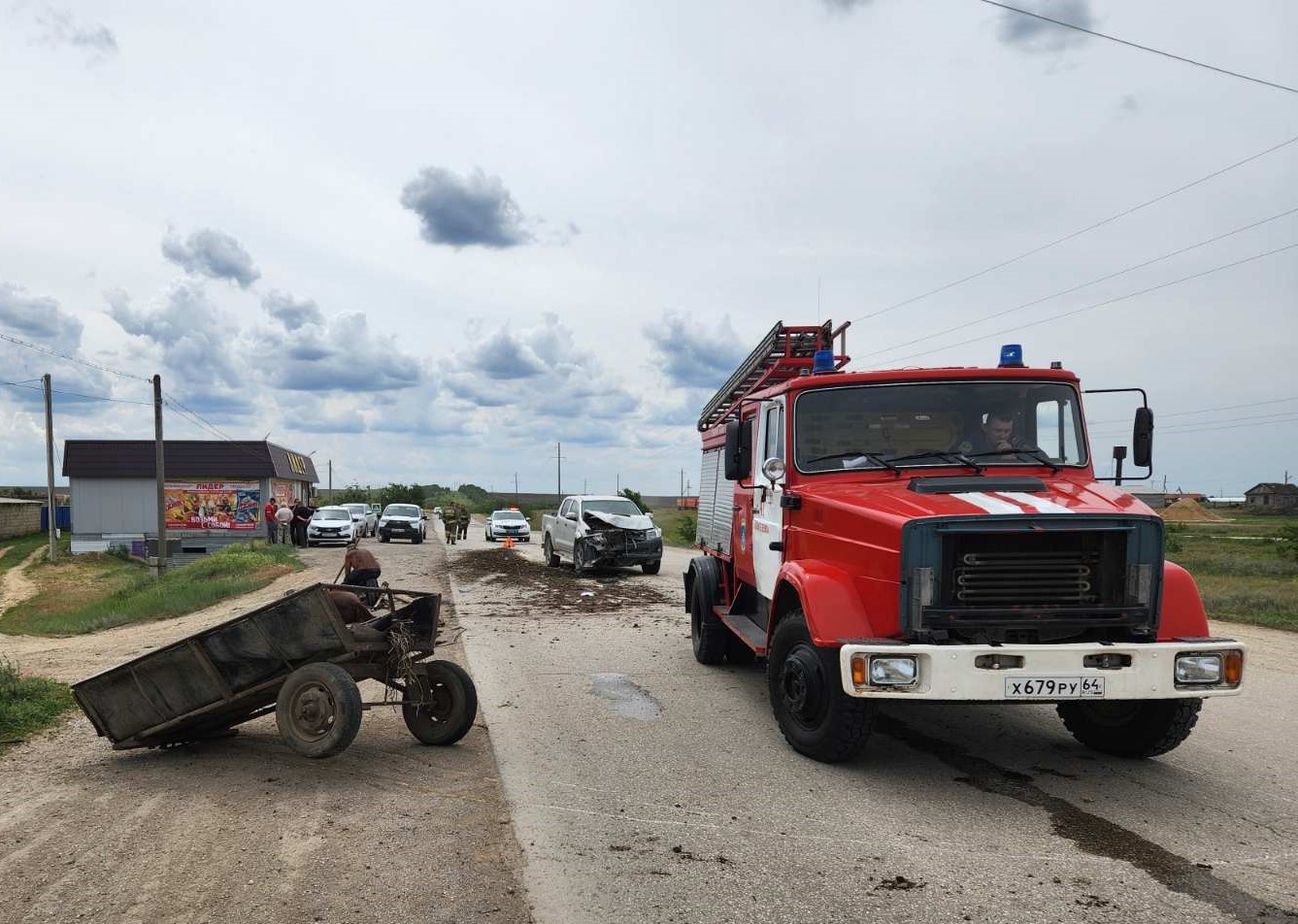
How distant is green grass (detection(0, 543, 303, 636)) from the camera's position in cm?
1764

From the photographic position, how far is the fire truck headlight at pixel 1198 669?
16.7 feet

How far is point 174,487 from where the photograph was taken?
4112 cm

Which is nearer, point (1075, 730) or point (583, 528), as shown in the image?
point (1075, 730)

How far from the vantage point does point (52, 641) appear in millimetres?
14875

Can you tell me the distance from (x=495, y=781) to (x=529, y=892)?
1.70 metres

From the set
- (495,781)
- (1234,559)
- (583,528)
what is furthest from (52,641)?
(1234,559)

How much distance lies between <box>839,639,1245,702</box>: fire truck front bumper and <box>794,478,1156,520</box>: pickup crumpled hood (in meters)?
0.72

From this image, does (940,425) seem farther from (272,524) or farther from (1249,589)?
(272,524)

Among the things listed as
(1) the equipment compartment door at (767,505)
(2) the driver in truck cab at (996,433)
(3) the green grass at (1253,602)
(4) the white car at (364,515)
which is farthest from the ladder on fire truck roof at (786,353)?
(4) the white car at (364,515)

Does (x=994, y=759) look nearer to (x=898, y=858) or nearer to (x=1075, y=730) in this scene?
(x=1075, y=730)

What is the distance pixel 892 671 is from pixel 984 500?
3.82 ft

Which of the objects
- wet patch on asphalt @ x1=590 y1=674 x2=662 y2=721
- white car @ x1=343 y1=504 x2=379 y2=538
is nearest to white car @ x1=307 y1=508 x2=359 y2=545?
white car @ x1=343 y1=504 x2=379 y2=538

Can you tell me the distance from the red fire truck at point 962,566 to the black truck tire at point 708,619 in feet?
5.62

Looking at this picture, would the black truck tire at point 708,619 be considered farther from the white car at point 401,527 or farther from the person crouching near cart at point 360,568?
the white car at point 401,527
